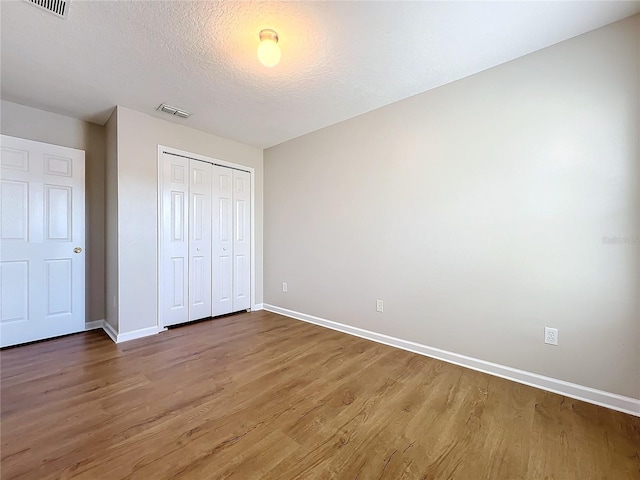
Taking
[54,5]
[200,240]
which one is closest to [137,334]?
[200,240]

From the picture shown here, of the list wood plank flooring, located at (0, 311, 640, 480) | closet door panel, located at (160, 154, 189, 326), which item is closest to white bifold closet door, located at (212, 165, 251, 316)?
closet door panel, located at (160, 154, 189, 326)

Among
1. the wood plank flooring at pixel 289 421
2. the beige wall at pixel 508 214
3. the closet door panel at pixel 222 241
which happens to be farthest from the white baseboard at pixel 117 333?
the beige wall at pixel 508 214

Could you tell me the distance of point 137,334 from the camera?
118 inches

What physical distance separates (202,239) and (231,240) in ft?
1.39

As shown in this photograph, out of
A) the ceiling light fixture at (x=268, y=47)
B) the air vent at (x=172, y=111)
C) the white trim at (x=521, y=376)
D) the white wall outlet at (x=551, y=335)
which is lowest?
the white trim at (x=521, y=376)

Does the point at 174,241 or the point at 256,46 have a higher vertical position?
the point at 256,46

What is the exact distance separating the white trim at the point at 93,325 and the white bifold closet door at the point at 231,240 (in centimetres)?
130

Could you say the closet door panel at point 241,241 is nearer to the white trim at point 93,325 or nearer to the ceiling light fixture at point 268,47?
the white trim at point 93,325

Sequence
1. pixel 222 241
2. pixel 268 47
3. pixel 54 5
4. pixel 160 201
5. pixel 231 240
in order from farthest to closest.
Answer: pixel 231 240, pixel 222 241, pixel 160 201, pixel 268 47, pixel 54 5

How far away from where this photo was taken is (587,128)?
188 centimetres

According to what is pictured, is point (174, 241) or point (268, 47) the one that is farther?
point (174, 241)

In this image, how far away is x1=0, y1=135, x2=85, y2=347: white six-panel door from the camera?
107 inches

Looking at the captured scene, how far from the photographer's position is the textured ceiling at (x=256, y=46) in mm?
1689

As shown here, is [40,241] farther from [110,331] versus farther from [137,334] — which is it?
[137,334]
